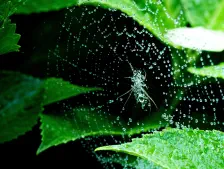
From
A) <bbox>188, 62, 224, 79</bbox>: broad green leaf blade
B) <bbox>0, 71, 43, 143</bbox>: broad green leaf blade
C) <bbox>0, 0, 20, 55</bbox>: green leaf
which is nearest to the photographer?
<bbox>0, 0, 20, 55</bbox>: green leaf

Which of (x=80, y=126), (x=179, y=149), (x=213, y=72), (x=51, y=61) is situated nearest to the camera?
(x=179, y=149)

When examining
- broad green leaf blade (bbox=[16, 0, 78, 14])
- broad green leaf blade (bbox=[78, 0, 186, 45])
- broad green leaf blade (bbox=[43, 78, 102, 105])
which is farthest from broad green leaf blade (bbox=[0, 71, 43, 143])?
broad green leaf blade (bbox=[78, 0, 186, 45])

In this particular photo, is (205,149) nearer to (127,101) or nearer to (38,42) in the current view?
(127,101)

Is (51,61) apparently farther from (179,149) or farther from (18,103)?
(179,149)

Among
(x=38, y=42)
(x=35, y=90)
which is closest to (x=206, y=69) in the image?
(x=35, y=90)

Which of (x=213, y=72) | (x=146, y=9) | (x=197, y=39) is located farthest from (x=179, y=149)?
(x=146, y=9)

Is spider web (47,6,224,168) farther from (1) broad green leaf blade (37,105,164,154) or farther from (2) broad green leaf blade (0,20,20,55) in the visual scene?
(2) broad green leaf blade (0,20,20,55)

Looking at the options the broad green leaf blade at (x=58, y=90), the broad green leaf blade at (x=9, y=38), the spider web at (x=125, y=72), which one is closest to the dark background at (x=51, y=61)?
the spider web at (x=125, y=72)
